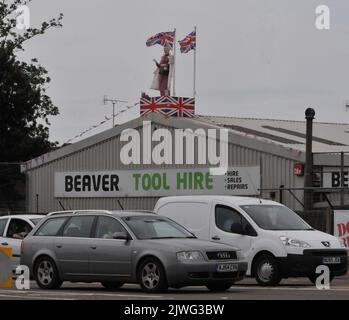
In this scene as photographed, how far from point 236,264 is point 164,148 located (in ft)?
76.5

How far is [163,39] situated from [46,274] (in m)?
27.0

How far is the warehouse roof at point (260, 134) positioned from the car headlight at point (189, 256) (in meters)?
19.5

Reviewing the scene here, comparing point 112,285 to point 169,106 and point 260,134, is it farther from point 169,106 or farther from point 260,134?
point 169,106

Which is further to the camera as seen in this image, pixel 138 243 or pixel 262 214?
pixel 262 214

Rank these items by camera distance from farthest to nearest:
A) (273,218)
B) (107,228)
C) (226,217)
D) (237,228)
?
1. (226,217)
2. (273,218)
3. (237,228)
4. (107,228)

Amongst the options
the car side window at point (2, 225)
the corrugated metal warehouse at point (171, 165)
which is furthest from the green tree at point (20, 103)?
the car side window at point (2, 225)

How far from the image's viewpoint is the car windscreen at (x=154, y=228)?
1909 cm

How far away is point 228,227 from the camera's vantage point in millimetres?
22344

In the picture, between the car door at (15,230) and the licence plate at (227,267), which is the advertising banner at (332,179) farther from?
the licence plate at (227,267)

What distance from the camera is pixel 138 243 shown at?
18672mm

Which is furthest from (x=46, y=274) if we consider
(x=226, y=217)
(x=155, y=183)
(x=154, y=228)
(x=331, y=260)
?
(x=155, y=183)

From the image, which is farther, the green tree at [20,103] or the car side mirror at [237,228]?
the green tree at [20,103]
